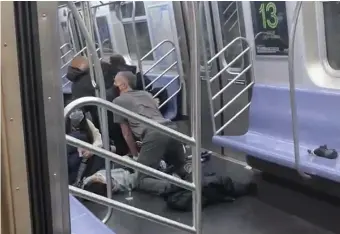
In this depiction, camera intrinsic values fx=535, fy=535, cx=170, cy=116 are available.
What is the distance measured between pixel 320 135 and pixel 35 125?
317cm

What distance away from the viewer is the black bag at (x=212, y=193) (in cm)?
401

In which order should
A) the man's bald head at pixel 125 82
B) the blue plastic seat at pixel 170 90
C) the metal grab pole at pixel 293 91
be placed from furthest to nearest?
the blue plastic seat at pixel 170 90 → the man's bald head at pixel 125 82 → the metal grab pole at pixel 293 91

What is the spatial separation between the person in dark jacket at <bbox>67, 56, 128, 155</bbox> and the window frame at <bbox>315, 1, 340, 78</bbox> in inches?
88.0

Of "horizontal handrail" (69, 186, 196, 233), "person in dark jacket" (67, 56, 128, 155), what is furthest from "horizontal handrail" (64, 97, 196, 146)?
"person in dark jacket" (67, 56, 128, 155)

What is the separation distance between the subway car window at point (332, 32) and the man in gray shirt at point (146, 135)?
151cm

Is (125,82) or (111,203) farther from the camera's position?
(125,82)

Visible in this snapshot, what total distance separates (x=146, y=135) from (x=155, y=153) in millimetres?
177

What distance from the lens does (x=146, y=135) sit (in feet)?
15.2

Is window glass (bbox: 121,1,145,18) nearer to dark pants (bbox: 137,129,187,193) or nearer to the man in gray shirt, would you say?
the man in gray shirt

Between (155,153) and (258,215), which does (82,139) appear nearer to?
(155,153)

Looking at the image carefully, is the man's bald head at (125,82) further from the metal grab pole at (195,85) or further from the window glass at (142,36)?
the metal grab pole at (195,85)

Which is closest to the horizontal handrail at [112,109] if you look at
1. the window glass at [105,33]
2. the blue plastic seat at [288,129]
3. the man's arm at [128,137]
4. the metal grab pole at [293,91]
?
the metal grab pole at [293,91]

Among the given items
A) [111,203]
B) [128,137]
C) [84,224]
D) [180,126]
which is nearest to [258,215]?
[128,137]

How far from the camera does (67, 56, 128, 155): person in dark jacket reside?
544cm
